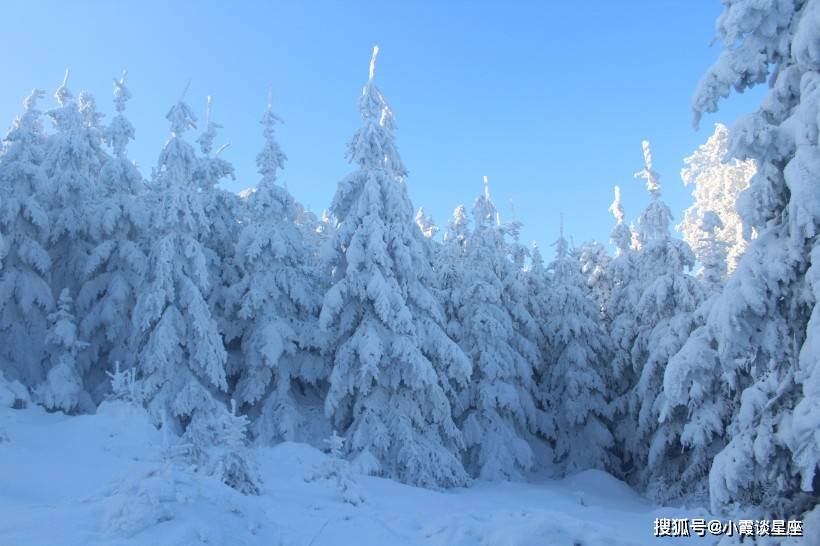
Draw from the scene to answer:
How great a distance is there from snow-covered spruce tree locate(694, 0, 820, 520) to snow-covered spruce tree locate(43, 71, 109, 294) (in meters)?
23.7

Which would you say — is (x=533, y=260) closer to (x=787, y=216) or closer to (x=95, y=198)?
(x=95, y=198)

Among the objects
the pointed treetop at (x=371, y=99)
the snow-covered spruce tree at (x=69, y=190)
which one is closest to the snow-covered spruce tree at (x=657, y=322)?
the pointed treetop at (x=371, y=99)

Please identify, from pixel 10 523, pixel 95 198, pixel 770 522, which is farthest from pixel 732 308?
pixel 95 198

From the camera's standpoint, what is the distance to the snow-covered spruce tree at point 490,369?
24.5m

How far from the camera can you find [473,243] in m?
28.1

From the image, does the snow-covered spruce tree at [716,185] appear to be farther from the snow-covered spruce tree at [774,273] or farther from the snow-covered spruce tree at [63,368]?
the snow-covered spruce tree at [63,368]

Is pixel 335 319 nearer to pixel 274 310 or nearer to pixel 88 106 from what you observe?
pixel 274 310

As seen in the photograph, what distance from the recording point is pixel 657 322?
24.4m

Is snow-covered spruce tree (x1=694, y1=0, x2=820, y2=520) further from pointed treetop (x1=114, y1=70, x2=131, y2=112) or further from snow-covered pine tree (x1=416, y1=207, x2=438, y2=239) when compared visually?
snow-covered pine tree (x1=416, y1=207, x2=438, y2=239)

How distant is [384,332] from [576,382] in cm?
1195

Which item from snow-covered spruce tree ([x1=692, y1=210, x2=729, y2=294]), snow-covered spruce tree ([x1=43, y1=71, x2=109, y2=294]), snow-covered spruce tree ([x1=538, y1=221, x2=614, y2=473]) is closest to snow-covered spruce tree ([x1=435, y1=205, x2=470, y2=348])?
snow-covered spruce tree ([x1=538, y1=221, x2=614, y2=473])

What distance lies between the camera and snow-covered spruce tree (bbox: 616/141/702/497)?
22453 mm

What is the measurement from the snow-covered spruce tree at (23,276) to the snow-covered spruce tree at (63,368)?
29.2 inches

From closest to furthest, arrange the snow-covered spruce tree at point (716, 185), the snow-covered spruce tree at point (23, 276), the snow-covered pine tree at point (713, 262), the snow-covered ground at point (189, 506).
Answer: the snow-covered ground at point (189, 506) < the snow-covered spruce tree at point (23, 276) < the snow-covered pine tree at point (713, 262) < the snow-covered spruce tree at point (716, 185)
